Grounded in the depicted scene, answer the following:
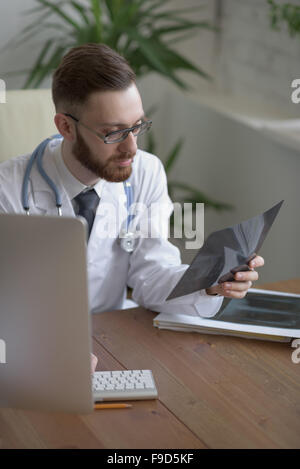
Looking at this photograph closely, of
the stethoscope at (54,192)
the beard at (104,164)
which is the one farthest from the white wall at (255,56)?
the beard at (104,164)

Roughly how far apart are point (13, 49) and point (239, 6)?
108cm

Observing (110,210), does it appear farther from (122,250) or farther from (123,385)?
(123,385)

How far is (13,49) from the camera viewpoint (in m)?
2.77

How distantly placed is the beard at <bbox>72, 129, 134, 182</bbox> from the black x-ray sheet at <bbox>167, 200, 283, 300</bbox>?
1.17 ft

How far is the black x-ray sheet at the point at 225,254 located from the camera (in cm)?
128

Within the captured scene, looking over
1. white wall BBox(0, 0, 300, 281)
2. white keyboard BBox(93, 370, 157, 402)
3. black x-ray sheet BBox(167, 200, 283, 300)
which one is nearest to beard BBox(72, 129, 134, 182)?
black x-ray sheet BBox(167, 200, 283, 300)

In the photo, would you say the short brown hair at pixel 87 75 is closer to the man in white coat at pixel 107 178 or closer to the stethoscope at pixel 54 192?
the man in white coat at pixel 107 178

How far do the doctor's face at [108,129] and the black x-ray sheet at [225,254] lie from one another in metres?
0.36

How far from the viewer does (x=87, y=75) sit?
1.51 meters

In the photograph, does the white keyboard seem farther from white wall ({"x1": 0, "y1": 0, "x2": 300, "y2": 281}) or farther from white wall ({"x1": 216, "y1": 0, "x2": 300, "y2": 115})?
white wall ({"x1": 216, "y1": 0, "x2": 300, "y2": 115})

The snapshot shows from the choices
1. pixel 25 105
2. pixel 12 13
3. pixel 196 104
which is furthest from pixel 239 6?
pixel 25 105

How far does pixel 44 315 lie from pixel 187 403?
1.21ft

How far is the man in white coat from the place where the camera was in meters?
1.50
